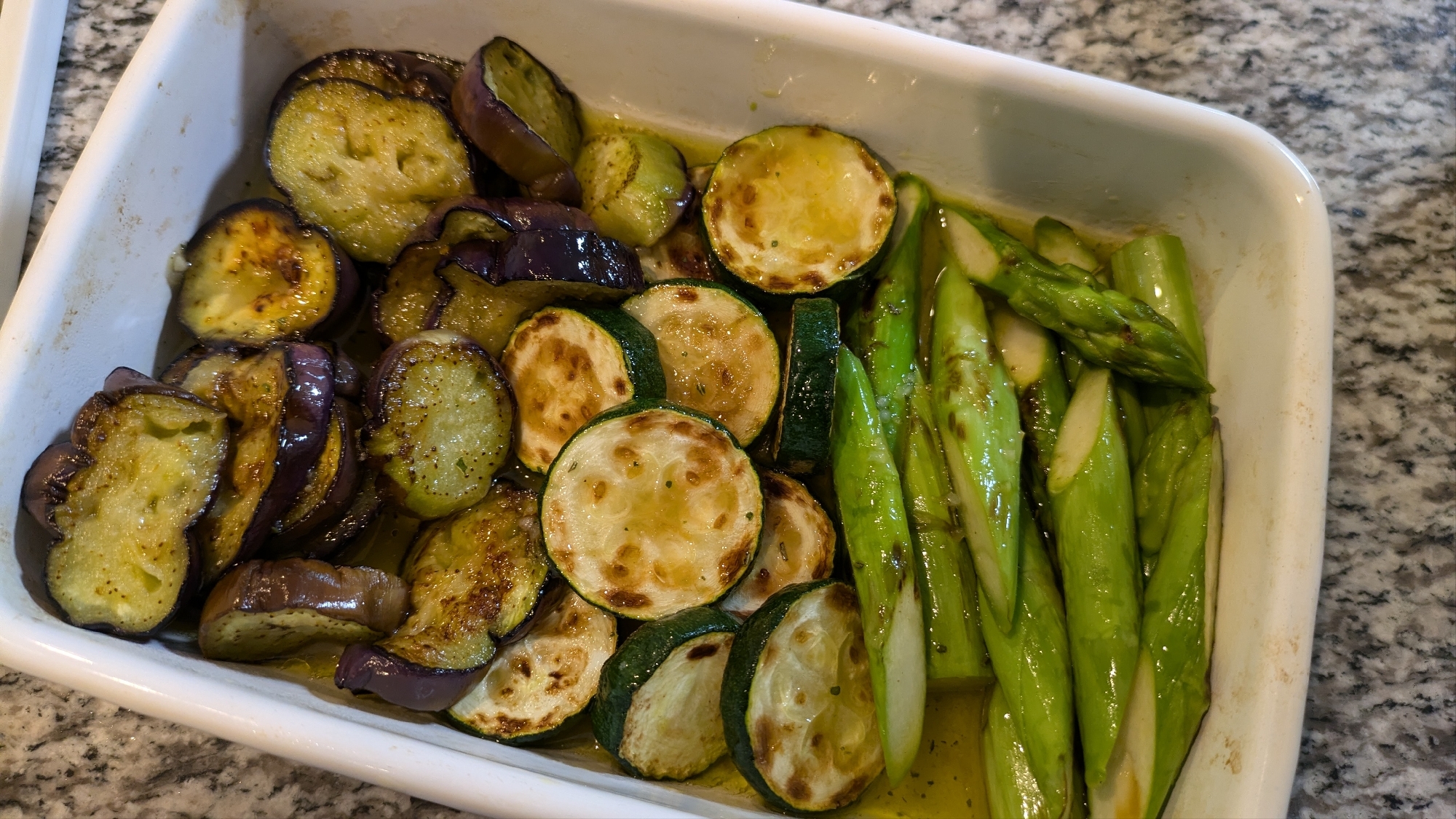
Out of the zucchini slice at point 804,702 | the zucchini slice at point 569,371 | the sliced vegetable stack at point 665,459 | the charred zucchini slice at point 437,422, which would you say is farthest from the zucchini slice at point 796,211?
the zucchini slice at point 804,702

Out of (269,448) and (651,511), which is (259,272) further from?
(651,511)

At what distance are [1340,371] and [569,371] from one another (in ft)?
5.58

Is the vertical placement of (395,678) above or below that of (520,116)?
below

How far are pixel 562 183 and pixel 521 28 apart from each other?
354 mm

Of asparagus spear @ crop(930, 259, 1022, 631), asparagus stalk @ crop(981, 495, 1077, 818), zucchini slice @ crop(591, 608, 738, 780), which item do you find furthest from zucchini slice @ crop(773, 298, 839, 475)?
asparagus stalk @ crop(981, 495, 1077, 818)

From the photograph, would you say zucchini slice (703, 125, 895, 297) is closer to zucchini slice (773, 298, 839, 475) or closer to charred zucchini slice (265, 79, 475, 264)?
zucchini slice (773, 298, 839, 475)

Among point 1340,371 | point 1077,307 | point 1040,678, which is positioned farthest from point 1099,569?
point 1340,371

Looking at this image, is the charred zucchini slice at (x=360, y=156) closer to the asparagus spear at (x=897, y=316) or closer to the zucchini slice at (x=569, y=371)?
the zucchini slice at (x=569, y=371)

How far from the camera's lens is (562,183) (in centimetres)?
181

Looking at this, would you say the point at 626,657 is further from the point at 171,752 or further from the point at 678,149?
the point at 678,149

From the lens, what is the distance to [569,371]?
172 cm

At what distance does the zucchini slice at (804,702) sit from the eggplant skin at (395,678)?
527 mm

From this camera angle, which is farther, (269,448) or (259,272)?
(259,272)

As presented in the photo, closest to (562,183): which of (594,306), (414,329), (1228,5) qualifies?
(594,306)
